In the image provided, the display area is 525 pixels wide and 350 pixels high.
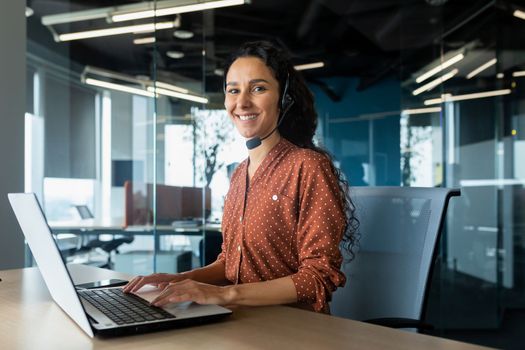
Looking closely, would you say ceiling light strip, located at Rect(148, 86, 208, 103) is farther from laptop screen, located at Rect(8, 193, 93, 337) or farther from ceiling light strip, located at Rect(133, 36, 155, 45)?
laptop screen, located at Rect(8, 193, 93, 337)

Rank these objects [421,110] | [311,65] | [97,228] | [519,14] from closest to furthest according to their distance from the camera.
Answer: [519,14]
[97,228]
[421,110]
[311,65]

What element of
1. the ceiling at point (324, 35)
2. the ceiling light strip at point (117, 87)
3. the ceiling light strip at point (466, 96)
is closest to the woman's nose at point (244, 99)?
the ceiling at point (324, 35)

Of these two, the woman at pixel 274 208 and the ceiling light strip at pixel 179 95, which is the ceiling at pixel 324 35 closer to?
the ceiling light strip at pixel 179 95

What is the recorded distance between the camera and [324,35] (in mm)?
7234

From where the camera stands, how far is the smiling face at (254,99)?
150 centimetres

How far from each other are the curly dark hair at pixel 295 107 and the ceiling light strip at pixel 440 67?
11.5 feet

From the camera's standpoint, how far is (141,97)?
5230 millimetres

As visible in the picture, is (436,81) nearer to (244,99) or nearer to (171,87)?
(171,87)

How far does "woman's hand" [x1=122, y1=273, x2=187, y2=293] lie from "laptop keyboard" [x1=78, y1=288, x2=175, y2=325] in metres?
0.02

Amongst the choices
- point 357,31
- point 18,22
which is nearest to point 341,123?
point 357,31

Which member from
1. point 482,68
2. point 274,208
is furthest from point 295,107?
point 482,68

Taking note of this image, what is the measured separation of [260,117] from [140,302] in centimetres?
65

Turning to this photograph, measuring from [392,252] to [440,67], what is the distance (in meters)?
3.65

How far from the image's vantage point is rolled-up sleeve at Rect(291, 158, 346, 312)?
1.22 metres
